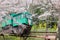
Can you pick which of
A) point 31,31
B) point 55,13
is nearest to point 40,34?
point 31,31

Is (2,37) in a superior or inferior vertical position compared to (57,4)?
inferior

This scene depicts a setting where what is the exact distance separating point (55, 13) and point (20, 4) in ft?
2.63

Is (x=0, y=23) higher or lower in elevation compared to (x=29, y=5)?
lower

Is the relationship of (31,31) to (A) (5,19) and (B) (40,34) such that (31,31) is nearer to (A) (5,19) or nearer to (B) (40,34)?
(B) (40,34)

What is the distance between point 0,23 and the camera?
19.4ft

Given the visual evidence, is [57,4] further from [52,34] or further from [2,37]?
[2,37]

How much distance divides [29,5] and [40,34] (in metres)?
0.69

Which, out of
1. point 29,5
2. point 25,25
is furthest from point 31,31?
point 29,5

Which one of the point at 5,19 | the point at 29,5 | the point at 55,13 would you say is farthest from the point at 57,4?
the point at 5,19

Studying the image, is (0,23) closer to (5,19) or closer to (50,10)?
(5,19)

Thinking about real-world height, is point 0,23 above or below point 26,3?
below

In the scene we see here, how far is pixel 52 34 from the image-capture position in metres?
5.84

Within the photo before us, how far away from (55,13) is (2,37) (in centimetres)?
130

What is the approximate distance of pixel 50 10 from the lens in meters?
5.88
